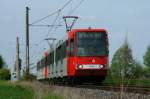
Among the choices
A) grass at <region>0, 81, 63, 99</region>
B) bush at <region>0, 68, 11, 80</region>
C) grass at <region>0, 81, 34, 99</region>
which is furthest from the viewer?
bush at <region>0, 68, 11, 80</region>

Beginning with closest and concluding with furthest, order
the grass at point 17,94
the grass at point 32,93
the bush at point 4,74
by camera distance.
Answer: the grass at point 32,93 < the grass at point 17,94 < the bush at point 4,74

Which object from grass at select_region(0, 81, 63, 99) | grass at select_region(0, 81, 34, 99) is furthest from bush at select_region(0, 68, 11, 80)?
grass at select_region(0, 81, 63, 99)

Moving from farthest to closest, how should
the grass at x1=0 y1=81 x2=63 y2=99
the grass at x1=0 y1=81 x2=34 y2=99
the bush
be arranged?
the bush → the grass at x1=0 y1=81 x2=34 y2=99 → the grass at x1=0 y1=81 x2=63 y2=99

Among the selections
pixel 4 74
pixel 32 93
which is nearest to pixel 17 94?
pixel 32 93

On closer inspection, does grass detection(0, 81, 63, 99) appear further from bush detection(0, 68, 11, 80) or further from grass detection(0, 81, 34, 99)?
bush detection(0, 68, 11, 80)

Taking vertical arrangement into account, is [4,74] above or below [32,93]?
above

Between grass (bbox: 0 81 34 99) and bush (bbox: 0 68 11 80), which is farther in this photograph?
bush (bbox: 0 68 11 80)

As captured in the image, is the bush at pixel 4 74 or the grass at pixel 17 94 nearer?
the grass at pixel 17 94

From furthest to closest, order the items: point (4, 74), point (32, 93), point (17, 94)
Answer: point (4, 74), point (17, 94), point (32, 93)

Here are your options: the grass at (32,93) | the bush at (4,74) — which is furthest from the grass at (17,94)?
the bush at (4,74)

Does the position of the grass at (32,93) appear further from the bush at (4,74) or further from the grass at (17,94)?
the bush at (4,74)

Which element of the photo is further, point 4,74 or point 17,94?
point 4,74

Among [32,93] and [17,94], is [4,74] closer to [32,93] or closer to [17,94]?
[17,94]

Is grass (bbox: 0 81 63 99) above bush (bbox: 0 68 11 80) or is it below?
below
